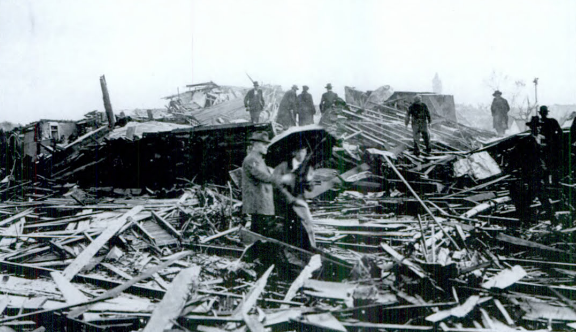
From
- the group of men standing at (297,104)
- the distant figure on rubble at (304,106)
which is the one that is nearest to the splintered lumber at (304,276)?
the group of men standing at (297,104)

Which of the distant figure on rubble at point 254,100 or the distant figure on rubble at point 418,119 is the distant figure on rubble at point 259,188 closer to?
the distant figure on rubble at point 418,119

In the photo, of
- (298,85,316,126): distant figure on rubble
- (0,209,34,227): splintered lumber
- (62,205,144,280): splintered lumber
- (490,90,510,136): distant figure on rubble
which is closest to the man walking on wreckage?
(62,205,144,280): splintered lumber

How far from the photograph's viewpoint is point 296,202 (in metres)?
5.20

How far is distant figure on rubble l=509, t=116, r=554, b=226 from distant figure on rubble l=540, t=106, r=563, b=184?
89 mm

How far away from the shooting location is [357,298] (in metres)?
4.00

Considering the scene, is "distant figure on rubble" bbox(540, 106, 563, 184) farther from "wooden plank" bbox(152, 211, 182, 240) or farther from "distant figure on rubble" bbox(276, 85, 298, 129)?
"distant figure on rubble" bbox(276, 85, 298, 129)

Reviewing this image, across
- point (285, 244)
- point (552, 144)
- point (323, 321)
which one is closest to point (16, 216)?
point (285, 244)

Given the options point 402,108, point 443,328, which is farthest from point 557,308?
point 402,108

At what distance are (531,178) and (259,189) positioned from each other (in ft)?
16.5

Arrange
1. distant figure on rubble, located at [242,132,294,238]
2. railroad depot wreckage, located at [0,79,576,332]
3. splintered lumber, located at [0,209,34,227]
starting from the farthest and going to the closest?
splintered lumber, located at [0,209,34,227] → distant figure on rubble, located at [242,132,294,238] → railroad depot wreckage, located at [0,79,576,332]

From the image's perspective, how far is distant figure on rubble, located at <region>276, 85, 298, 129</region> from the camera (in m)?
14.6

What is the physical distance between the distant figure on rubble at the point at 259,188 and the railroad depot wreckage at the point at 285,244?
369 millimetres

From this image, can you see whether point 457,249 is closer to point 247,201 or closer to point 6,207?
point 247,201

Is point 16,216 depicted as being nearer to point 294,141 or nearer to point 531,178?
point 294,141
